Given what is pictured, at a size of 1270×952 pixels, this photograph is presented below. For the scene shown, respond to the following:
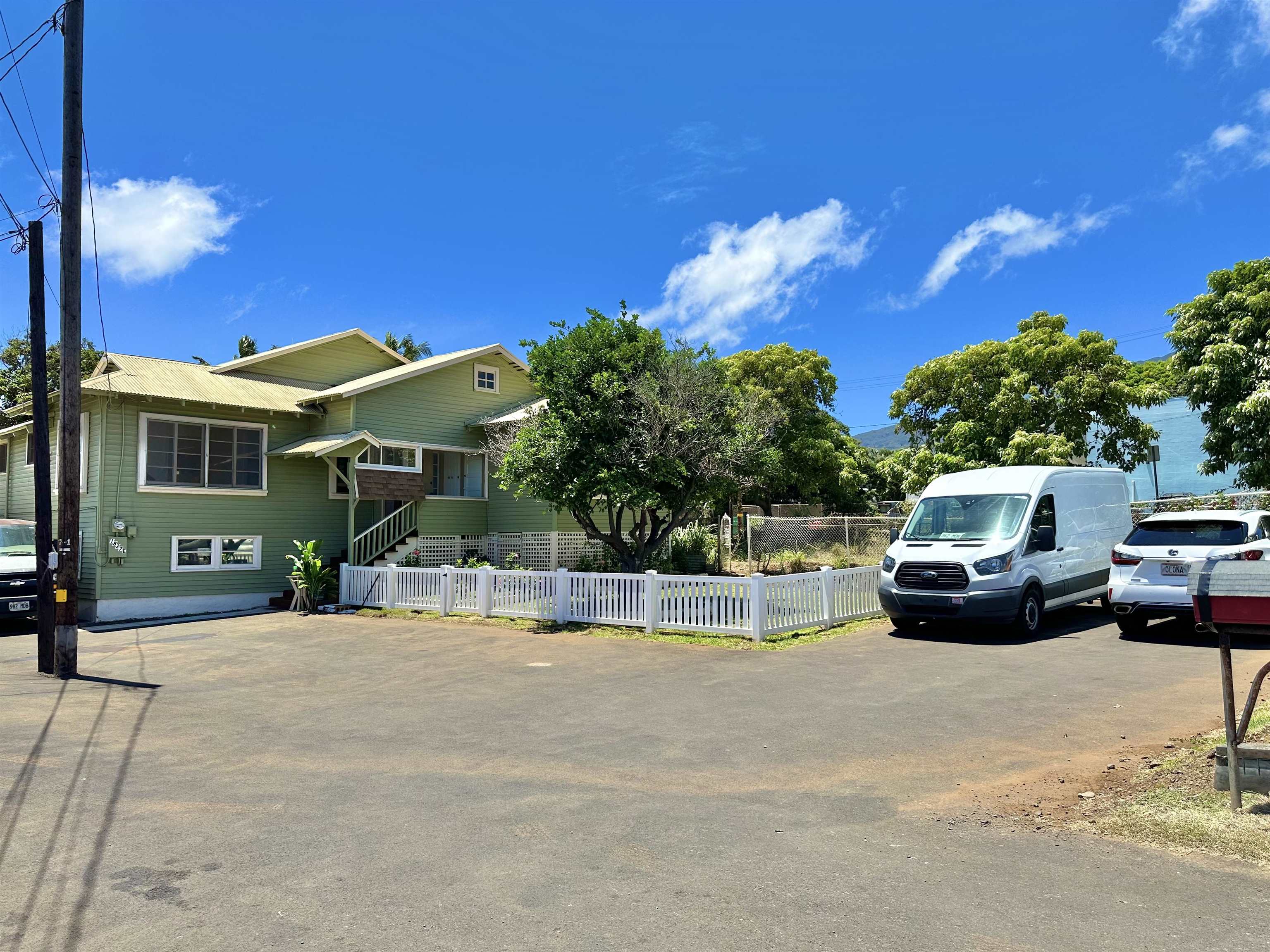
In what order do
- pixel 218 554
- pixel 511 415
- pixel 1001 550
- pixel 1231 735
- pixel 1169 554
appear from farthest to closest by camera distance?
1. pixel 511 415
2. pixel 218 554
3. pixel 1001 550
4. pixel 1169 554
5. pixel 1231 735

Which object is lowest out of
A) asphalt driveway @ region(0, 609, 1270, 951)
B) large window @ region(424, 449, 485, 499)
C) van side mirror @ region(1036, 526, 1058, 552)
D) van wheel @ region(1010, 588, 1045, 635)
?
asphalt driveway @ region(0, 609, 1270, 951)

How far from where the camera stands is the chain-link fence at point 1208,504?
18891mm

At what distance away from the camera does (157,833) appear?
15.8 feet

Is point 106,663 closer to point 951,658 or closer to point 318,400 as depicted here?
point 318,400

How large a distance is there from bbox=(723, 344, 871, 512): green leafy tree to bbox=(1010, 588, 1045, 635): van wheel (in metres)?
20.7

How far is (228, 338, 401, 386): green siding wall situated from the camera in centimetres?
2258

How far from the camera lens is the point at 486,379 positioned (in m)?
23.7

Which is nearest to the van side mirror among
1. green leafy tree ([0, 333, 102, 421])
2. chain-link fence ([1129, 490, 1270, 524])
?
chain-link fence ([1129, 490, 1270, 524])

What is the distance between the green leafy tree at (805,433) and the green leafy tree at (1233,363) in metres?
13.9

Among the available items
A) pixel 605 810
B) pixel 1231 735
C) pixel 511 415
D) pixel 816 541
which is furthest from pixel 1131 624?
pixel 511 415

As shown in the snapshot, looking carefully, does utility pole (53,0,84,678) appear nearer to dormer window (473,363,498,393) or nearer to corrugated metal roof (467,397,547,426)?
corrugated metal roof (467,397,547,426)

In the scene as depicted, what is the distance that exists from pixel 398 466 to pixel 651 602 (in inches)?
418

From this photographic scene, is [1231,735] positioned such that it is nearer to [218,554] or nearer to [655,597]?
[655,597]

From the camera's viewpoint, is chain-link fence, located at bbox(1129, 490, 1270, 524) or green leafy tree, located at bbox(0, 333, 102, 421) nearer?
chain-link fence, located at bbox(1129, 490, 1270, 524)
